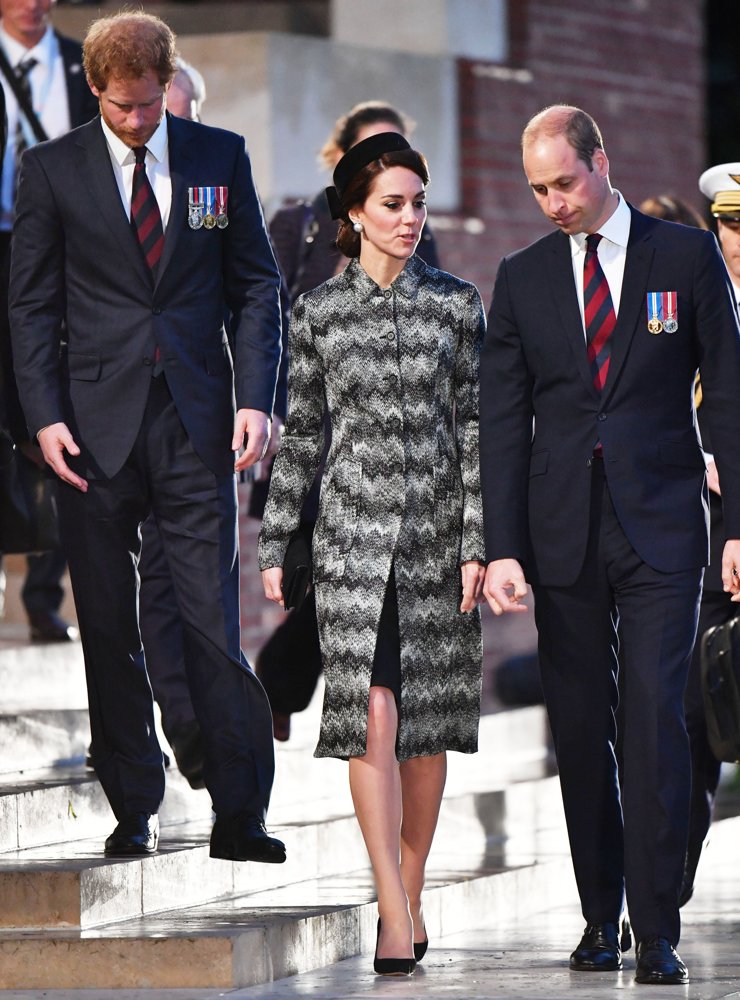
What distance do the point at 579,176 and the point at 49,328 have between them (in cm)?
128

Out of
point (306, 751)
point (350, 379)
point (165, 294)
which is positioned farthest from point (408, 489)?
point (306, 751)

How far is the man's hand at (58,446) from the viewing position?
500 cm

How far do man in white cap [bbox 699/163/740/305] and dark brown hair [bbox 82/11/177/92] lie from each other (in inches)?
62.0

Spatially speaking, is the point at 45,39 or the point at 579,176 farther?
the point at 45,39

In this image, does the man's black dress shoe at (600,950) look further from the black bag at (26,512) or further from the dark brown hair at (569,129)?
the black bag at (26,512)

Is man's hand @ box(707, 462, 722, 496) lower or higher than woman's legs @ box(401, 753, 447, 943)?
higher

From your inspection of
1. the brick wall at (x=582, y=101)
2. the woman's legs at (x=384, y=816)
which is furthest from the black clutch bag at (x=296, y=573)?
the brick wall at (x=582, y=101)

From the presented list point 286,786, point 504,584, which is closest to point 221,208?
point 504,584

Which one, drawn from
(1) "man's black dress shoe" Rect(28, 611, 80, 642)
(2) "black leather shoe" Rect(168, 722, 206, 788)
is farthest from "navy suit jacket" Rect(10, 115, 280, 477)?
(1) "man's black dress shoe" Rect(28, 611, 80, 642)

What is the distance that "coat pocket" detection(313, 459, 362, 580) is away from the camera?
195 inches

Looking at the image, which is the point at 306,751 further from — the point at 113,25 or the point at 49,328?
the point at 113,25

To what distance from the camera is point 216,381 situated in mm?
5121

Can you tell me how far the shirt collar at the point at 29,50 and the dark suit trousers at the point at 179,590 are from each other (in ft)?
5.72

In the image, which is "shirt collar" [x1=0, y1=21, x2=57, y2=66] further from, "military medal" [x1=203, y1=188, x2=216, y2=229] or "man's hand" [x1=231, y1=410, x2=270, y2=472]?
"man's hand" [x1=231, y1=410, x2=270, y2=472]
